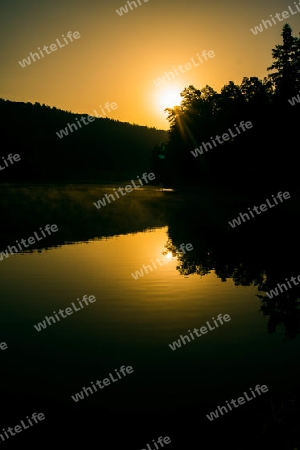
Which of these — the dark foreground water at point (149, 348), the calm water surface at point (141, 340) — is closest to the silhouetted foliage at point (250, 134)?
the dark foreground water at point (149, 348)

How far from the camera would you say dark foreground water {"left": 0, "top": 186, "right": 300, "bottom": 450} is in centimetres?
714

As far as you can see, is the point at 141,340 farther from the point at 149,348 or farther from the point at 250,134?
the point at 250,134

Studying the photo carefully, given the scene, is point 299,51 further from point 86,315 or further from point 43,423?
point 43,423

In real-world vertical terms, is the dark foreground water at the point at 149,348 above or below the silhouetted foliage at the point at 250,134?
below

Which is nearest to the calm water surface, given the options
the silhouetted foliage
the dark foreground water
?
the dark foreground water

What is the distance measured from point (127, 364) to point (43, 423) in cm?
Answer: 243

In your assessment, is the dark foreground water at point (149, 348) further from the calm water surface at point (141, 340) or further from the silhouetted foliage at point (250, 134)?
the silhouetted foliage at point (250, 134)

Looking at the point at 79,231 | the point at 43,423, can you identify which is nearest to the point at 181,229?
the point at 79,231

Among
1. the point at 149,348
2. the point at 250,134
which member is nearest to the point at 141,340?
the point at 149,348

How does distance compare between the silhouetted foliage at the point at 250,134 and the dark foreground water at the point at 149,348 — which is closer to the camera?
the dark foreground water at the point at 149,348

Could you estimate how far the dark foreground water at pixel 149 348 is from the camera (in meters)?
7.14

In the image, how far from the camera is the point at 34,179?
114m

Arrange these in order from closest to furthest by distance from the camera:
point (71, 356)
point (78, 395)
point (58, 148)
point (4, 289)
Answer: point (78, 395) < point (71, 356) < point (4, 289) < point (58, 148)

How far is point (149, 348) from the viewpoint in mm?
10422
